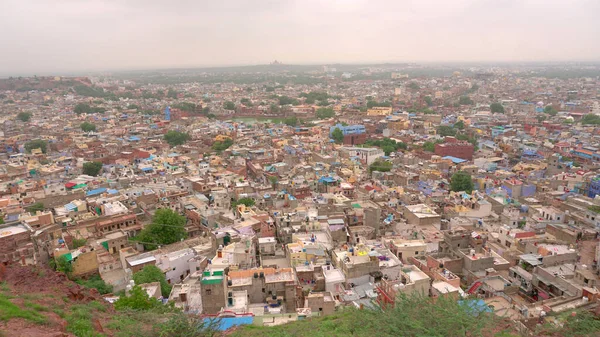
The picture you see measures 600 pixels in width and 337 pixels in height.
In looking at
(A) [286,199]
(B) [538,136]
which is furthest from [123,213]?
A: (B) [538,136]

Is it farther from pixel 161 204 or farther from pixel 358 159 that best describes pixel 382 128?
pixel 161 204

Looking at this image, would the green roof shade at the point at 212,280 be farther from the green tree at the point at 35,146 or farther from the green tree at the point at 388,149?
the green tree at the point at 35,146

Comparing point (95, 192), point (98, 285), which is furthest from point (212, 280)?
point (95, 192)

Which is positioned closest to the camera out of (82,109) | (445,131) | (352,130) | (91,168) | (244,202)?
(244,202)

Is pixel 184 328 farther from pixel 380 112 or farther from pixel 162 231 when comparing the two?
pixel 380 112

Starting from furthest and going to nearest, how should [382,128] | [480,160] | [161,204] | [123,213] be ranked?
1. [382,128]
2. [480,160]
3. [161,204]
4. [123,213]

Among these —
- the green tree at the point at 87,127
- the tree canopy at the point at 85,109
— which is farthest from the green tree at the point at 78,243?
the tree canopy at the point at 85,109

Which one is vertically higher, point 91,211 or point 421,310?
point 421,310
